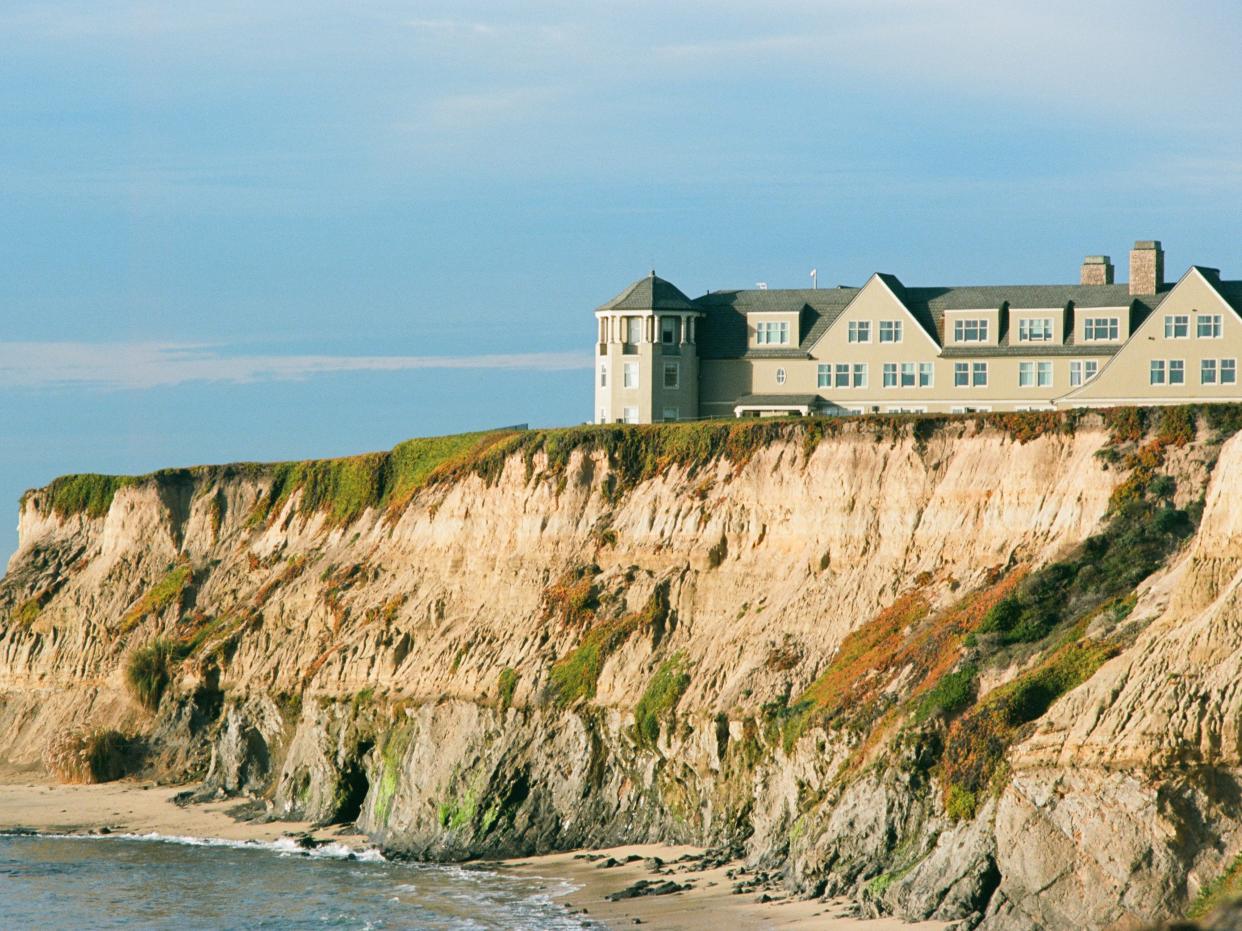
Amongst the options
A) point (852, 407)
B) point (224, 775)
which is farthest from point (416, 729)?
point (852, 407)

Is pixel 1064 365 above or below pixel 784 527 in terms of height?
above

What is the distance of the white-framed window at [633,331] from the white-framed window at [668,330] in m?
0.89

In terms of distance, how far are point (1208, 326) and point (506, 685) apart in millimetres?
30244

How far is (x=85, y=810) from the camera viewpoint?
208 feet

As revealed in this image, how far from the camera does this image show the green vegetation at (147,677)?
225ft

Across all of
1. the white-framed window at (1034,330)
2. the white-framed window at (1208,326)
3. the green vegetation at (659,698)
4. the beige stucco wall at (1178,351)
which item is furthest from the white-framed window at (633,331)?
the green vegetation at (659,698)

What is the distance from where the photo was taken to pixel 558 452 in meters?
61.4

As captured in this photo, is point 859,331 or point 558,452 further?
point 859,331

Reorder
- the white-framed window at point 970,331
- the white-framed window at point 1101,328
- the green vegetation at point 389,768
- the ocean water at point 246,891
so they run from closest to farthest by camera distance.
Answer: the ocean water at point 246,891 → the green vegetation at point 389,768 → the white-framed window at point 1101,328 → the white-framed window at point 970,331

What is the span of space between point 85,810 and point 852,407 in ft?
108

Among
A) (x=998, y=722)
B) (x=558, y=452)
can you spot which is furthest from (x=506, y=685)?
(x=998, y=722)

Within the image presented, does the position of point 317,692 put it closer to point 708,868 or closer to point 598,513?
point 598,513

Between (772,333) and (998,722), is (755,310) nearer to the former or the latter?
(772,333)

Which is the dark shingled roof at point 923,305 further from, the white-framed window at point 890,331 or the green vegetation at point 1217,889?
the green vegetation at point 1217,889
